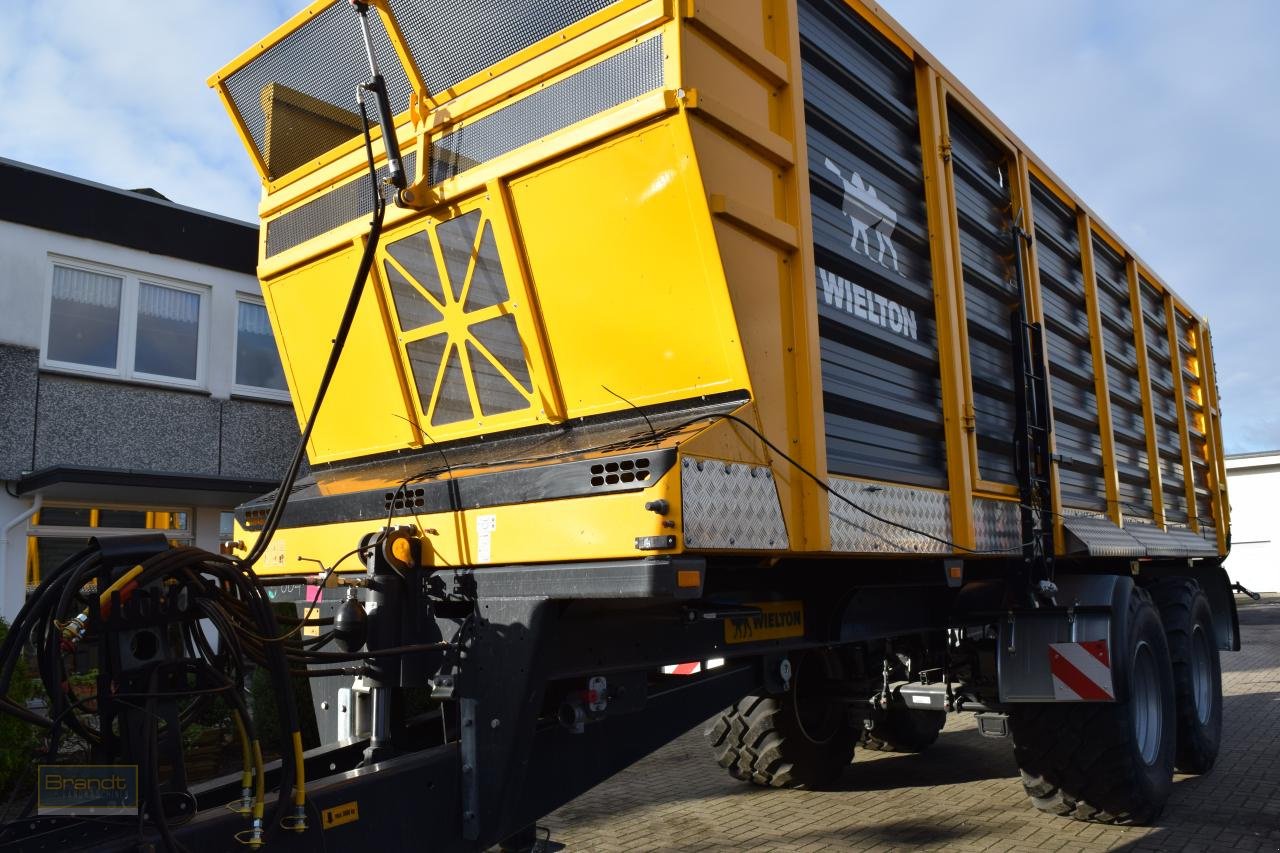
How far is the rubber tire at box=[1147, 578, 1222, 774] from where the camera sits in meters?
5.84

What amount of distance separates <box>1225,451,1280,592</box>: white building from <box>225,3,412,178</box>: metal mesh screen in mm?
28030

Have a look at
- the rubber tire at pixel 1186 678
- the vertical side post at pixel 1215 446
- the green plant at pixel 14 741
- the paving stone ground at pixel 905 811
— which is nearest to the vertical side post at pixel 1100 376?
the rubber tire at pixel 1186 678

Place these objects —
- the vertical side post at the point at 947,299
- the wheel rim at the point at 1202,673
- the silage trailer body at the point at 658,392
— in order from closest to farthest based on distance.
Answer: the silage trailer body at the point at 658,392
the vertical side post at the point at 947,299
the wheel rim at the point at 1202,673

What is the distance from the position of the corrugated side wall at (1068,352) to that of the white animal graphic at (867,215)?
Result: 1.80 meters

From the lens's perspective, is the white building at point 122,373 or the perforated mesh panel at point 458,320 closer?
the perforated mesh panel at point 458,320

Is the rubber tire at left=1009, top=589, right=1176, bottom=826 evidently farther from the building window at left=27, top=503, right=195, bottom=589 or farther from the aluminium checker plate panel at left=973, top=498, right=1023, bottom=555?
the building window at left=27, top=503, right=195, bottom=589

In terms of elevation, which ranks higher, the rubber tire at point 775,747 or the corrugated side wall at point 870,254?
the corrugated side wall at point 870,254

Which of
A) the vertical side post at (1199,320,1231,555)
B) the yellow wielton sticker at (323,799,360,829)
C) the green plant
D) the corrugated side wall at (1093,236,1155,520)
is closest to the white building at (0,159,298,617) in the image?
the green plant

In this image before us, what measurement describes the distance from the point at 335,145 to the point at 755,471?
230 centimetres

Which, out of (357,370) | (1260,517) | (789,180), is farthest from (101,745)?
(1260,517)

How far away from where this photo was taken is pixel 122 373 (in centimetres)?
883

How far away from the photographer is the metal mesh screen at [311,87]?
12.3ft

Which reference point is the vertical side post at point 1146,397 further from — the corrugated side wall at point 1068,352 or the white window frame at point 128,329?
the white window frame at point 128,329

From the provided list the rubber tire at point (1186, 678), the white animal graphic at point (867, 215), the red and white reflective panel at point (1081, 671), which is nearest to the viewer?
the white animal graphic at point (867, 215)
